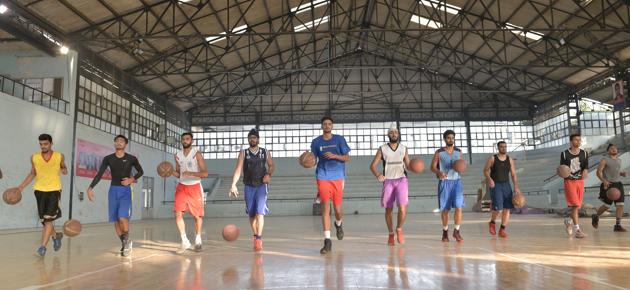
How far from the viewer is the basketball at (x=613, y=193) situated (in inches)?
397

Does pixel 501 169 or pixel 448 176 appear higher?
pixel 501 169

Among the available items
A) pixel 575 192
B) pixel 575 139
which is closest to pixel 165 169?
Answer: pixel 575 139

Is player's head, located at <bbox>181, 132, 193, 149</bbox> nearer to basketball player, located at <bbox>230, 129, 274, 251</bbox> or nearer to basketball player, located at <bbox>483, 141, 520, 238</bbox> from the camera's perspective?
basketball player, located at <bbox>230, 129, 274, 251</bbox>

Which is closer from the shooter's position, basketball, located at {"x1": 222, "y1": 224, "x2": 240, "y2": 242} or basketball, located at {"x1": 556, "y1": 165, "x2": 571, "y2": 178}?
basketball, located at {"x1": 222, "y1": 224, "x2": 240, "y2": 242}

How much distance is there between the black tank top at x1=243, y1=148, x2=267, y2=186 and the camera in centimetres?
725

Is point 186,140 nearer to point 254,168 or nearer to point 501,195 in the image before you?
point 254,168

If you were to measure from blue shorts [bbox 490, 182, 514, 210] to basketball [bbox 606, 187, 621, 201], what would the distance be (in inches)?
110

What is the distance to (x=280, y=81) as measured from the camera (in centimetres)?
3862

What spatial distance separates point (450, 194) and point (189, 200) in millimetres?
4345

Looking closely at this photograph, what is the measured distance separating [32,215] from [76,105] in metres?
5.74

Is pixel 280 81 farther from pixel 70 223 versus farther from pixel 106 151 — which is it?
pixel 70 223

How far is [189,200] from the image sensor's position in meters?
7.23

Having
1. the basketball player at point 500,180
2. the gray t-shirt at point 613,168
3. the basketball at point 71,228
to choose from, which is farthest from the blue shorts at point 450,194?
the basketball at point 71,228

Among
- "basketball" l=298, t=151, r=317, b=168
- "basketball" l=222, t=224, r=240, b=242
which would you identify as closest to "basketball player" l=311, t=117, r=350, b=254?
"basketball" l=298, t=151, r=317, b=168
